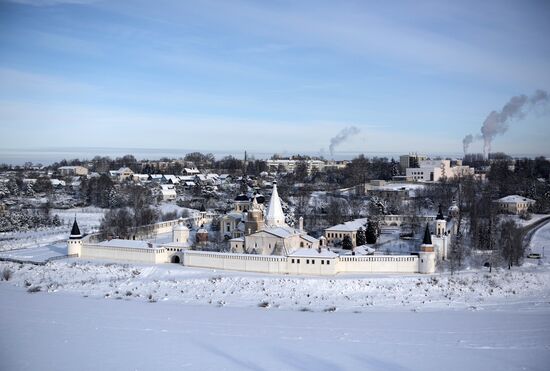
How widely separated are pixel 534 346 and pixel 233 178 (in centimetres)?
5950

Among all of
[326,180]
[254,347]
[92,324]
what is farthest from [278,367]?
[326,180]

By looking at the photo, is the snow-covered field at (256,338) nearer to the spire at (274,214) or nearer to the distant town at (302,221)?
the distant town at (302,221)

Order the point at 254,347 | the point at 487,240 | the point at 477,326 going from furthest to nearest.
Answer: the point at 487,240, the point at 477,326, the point at 254,347

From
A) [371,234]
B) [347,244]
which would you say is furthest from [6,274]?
[371,234]

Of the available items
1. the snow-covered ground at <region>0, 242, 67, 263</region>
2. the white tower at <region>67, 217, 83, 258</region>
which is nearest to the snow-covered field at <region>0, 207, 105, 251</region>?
the snow-covered ground at <region>0, 242, 67, 263</region>

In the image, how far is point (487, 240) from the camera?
28.9 meters

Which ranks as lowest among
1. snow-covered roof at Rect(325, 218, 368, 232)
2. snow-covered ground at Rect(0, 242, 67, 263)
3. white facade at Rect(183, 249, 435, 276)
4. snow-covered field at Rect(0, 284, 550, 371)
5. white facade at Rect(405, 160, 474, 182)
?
snow-covered field at Rect(0, 284, 550, 371)

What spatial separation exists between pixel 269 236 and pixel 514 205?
24.3 metres

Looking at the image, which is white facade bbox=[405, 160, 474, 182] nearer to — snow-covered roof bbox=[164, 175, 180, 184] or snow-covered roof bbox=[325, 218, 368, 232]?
snow-covered roof bbox=[164, 175, 180, 184]

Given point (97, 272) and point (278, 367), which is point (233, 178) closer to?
point (97, 272)

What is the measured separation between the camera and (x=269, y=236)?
88.2ft

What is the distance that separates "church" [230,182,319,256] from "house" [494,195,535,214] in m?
20.5

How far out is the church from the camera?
26.6 metres

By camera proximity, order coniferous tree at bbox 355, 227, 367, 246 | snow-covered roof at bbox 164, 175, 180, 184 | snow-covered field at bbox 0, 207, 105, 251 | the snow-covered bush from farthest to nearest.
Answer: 1. snow-covered roof at bbox 164, 175, 180, 184
2. snow-covered field at bbox 0, 207, 105, 251
3. coniferous tree at bbox 355, 227, 367, 246
4. the snow-covered bush
